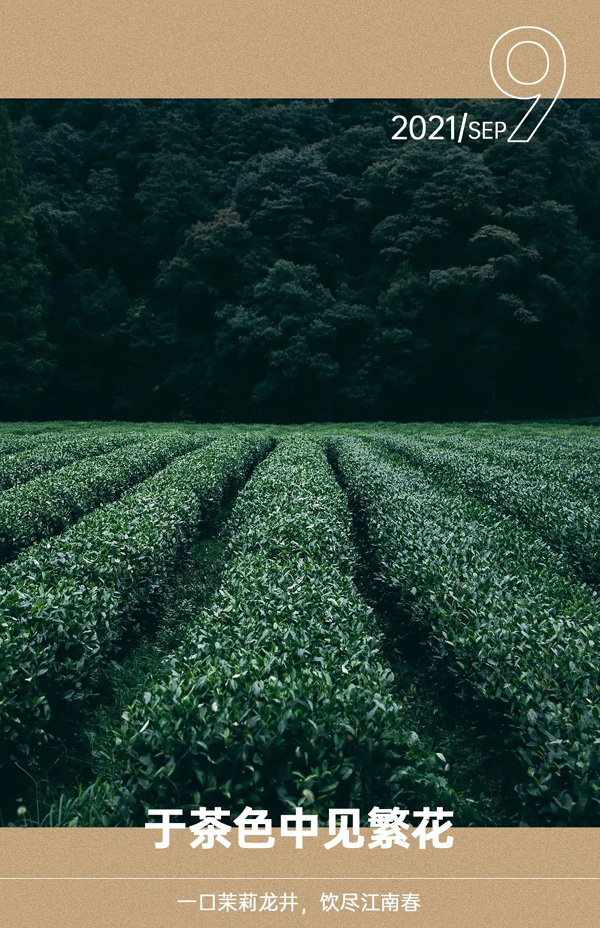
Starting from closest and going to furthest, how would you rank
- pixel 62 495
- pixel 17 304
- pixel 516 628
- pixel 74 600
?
1. pixel 516 628
2. pixel 74 600
3. pixel 62 495
4. pixel 17 304

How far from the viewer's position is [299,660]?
3812 mm

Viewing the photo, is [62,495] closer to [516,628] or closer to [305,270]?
[516,628]

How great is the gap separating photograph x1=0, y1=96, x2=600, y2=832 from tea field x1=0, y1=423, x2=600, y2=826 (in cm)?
3

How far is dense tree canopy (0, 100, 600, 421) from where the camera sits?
32.7 m

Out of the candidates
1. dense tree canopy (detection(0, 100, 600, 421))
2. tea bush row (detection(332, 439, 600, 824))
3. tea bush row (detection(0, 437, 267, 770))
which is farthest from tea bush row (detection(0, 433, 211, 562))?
dense tree canopy (detection(0, 100, 600, 421))

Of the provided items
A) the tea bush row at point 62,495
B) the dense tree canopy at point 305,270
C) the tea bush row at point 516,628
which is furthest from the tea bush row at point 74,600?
the dense tree canopy at point 305,270

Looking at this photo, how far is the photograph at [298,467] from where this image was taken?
324 cm

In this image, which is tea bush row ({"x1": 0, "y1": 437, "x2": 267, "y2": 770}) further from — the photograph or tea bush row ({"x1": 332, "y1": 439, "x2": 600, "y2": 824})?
tea bush row ({"x1": 332, "y1": 439, "x2": 600, "y2": 824})

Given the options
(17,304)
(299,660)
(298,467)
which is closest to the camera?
(299,660)

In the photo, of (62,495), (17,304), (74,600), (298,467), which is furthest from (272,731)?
(17,304)

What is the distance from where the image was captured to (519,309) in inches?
1276

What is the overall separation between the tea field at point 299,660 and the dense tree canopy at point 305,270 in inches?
963

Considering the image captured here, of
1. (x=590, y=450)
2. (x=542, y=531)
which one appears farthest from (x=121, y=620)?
(x=590, y=450)

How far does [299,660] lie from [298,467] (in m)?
A: 8.01
